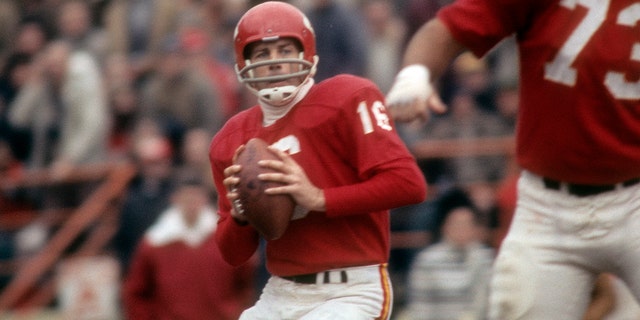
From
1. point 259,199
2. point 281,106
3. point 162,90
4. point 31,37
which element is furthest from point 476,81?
point 259,199

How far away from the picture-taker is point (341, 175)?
4848 millimetres

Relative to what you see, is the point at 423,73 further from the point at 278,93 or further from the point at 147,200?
the point at 147,200

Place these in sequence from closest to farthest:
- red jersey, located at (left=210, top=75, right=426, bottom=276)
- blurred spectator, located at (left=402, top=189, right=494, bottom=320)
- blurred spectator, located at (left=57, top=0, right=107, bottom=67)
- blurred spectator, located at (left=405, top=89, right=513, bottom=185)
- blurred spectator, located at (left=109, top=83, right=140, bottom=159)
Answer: red jersey, located at (left=210, top=75, right=426, bottom=276) < blurred spectator, located at (left=402, top=189, right=494, bottom=320) < blurred spectator, located at (left=405, top=89, right=513, bottom=185) < blurred spectator, located at (left=109, top=83, right=140, bottom=159) < blurred spectator, located at (left=57, top=0, right=107, bottom=67)

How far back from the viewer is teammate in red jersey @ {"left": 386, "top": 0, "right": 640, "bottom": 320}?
4738mm

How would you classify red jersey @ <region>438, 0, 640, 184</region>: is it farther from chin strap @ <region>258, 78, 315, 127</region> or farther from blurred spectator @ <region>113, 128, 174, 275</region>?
blurred spectator @ <region>113, 128, 174, 275</region>

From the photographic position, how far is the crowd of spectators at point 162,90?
10.1 metres

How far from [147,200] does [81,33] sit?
235 centimetres

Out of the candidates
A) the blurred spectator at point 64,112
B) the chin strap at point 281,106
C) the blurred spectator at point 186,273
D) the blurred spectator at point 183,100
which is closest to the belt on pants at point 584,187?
the chin strap at point 281,106

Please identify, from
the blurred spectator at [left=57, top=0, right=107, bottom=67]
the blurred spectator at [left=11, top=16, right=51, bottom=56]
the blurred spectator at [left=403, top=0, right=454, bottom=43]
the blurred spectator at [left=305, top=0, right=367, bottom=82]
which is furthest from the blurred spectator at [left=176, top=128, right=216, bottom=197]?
the blurred spectator at [left=11, top=16, right=51, bottom=56]

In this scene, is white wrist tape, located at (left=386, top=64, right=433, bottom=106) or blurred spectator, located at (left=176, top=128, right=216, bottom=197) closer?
white wrist tape, located at (left=386, top=64, right=433, bottom=106)

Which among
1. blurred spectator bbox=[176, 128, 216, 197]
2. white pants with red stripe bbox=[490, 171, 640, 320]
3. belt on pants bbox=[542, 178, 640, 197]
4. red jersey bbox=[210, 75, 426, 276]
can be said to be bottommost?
blurred spectator bbox=[176, 128, 216, 197]

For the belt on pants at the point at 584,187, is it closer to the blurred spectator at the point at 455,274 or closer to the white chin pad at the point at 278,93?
the white chin pad at the point at 278,93

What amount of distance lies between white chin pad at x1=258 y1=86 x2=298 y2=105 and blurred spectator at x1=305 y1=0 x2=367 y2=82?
17.5ft

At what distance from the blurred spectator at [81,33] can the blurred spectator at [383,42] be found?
92.4 inches
